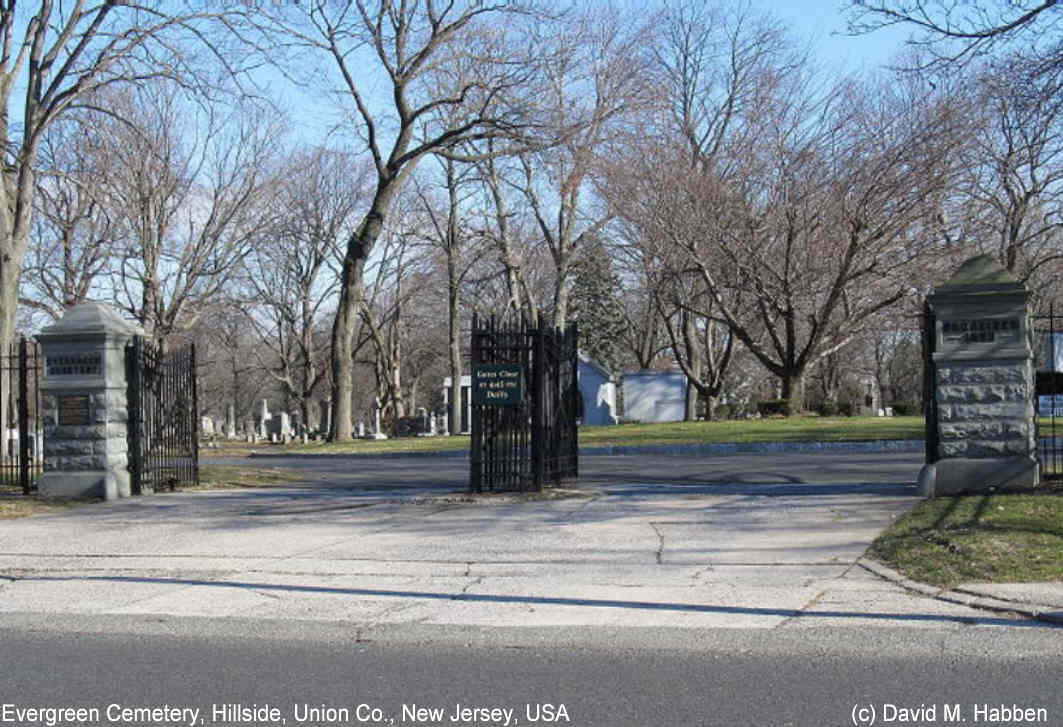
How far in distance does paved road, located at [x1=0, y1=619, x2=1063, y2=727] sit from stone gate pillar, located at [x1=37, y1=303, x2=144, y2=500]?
8.17m

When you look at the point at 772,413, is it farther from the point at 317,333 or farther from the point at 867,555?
the point at 317,333

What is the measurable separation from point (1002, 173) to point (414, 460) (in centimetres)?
2402

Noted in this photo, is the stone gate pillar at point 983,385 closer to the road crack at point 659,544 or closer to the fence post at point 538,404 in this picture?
the road crack at point 659,544

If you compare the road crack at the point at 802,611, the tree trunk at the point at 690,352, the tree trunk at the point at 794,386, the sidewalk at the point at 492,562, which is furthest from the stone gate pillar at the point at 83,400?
the tree trunk at the point at 690,352

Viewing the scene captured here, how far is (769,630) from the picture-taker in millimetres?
7785

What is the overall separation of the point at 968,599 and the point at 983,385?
5.06m

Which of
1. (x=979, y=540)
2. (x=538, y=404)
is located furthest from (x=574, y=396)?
(x=979, y=540)

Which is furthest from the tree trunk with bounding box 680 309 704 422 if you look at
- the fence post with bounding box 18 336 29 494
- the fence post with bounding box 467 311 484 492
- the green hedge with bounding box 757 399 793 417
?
the fence post with bounding box 18 336 29 494

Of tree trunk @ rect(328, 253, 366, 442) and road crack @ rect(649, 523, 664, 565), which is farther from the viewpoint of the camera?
tree trunk @ rect(328, 253, 366, 442)

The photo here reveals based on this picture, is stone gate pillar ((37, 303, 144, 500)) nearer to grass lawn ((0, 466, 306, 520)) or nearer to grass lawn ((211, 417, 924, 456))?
grass lawn ((0, 466, 306, 520))

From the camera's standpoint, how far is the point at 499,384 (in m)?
14.4

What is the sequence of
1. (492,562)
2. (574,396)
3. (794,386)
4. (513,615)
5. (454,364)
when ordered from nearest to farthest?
(513,615), (492,562), (574,396), (794,386), (454,364)

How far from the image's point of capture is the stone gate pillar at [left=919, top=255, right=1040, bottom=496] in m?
12.7

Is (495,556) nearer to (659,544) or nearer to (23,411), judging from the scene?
(659,544)
